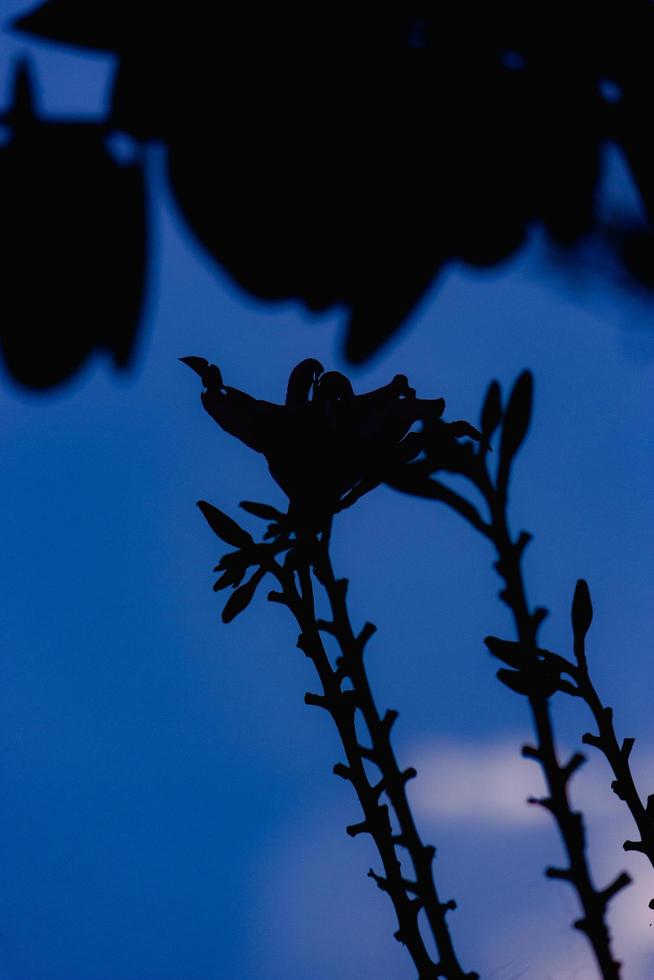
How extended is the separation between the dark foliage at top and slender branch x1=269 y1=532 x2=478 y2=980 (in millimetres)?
397

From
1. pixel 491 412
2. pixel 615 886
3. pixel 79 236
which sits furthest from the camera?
pixel 79 236

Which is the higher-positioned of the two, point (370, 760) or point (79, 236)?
point (79, 236)

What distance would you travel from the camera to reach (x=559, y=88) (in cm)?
81

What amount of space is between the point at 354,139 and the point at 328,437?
65 centimetres

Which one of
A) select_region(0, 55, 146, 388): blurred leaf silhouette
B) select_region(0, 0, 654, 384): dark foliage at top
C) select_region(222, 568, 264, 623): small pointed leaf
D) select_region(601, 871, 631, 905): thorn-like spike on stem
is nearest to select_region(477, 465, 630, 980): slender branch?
select_region(601, 871, 631, 905): thorn-like spike on stem

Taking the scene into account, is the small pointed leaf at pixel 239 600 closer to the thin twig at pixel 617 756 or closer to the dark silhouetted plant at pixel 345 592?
the dark silhouetted plant at pixel 345 592

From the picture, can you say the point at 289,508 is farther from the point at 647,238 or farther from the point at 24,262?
the point at 24,262

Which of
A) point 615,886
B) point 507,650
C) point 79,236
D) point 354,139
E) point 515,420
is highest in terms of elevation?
point 354,139

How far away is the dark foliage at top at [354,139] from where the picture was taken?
0.78 meters

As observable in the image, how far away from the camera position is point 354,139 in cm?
92

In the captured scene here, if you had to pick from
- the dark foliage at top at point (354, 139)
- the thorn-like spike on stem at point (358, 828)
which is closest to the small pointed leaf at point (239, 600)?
the thorn-like spike on stem at point (358, 828)

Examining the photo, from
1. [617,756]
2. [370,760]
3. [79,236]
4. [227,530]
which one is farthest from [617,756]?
[79,236]

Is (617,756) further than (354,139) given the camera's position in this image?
No

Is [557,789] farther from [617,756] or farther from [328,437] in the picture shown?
[328,437]
